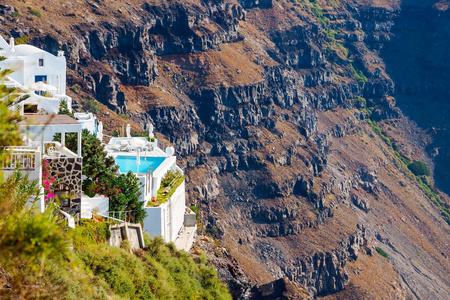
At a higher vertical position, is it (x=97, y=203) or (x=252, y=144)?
(x=252, y=144)

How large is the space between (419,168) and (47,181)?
172433 mm

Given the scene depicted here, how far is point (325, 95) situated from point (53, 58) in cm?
13688

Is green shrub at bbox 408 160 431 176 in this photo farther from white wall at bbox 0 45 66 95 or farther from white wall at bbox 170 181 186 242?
white wall at bbox 170 181 186 242

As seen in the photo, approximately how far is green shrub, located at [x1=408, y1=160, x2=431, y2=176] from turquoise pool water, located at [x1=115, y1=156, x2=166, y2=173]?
500 feet

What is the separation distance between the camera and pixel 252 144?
144250 mm

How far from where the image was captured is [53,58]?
55.6 m

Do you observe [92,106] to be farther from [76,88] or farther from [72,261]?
[72,261]

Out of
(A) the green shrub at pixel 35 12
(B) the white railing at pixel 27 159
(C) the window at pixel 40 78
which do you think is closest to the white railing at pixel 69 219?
(B) the white railing at pixel 27 159

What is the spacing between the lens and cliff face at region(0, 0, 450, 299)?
12181cm

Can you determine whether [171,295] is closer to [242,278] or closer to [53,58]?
[242,278]

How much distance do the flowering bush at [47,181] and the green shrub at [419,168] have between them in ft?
560

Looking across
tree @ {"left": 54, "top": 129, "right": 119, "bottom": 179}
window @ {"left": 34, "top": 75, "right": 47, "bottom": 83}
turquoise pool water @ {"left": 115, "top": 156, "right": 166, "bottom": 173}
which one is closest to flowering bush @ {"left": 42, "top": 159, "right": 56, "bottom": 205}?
tree @ {"left": 54, "top": 129, "right": 119, "bottom": 179}

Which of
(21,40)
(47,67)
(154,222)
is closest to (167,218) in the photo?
(154,222)

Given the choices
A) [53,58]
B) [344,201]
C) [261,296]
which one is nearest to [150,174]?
[53,58]
